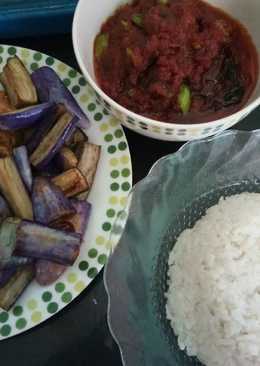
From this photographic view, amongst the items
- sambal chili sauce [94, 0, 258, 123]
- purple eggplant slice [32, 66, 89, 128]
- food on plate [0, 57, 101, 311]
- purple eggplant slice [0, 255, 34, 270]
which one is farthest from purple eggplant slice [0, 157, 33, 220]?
sambal chili sauce [94, 0, 258, 123]

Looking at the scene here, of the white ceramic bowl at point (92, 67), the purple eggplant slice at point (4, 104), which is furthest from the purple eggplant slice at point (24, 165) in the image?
the white ceramic bowl at point (92, 67)

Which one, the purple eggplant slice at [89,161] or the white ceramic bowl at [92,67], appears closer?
the white ceramic bowl at [92,67]

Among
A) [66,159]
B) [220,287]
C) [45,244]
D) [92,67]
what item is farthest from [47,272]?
[92,67]

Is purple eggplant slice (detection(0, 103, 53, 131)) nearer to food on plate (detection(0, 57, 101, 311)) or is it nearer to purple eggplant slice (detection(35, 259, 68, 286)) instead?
food on plate (detection(0, 57, 101, 311))

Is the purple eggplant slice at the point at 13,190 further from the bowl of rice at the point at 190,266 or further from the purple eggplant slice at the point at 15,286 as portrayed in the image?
the bowl of rice at the point at 190,266

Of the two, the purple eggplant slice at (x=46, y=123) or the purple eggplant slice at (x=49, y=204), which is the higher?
the purple eggplant slice at (x=46, y=123)

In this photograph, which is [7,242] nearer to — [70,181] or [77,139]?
[70,181]
